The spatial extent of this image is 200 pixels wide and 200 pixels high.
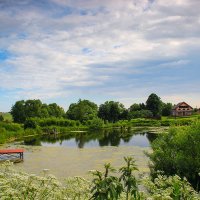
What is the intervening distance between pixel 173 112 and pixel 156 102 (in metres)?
13.1

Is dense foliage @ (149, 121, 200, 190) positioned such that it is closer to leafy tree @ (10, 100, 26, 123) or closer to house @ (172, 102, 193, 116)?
leafy tree @ (10, 100, 26, 123)

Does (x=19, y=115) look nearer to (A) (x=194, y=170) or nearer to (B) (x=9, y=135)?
(B) (x=9, y=135)

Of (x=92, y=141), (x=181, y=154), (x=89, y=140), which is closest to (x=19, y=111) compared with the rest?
(x=89, y=140)

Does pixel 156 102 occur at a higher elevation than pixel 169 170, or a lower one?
higher

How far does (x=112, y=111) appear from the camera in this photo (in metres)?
109

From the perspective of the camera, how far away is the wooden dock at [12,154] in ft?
110

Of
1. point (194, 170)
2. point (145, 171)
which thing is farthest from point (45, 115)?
point (194, 170)

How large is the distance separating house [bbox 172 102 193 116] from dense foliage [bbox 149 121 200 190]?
102760 mm

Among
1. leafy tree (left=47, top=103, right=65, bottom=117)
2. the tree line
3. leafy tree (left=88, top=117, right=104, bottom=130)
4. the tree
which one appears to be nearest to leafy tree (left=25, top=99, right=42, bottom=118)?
the tree line

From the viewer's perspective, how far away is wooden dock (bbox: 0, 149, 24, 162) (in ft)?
110

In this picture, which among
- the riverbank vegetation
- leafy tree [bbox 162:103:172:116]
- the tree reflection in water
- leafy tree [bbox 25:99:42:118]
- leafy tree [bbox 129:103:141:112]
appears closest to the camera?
the tree reflection in water

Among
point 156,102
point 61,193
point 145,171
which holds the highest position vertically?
point 156,102

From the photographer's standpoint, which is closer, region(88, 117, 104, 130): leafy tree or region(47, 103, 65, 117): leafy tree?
region(88, 117, 104, 130): leafy tree

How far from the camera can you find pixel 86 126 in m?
82.0
